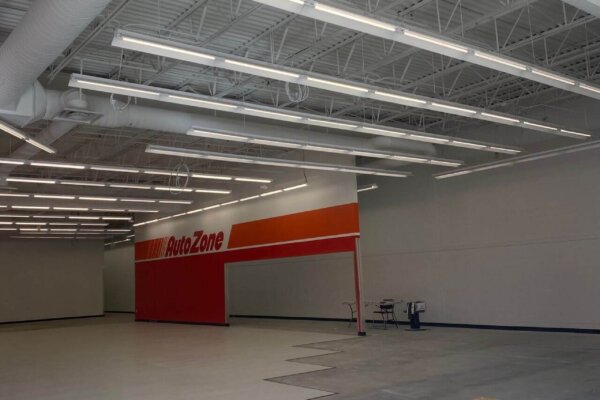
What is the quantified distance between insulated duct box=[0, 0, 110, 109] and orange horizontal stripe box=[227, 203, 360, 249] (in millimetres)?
9255

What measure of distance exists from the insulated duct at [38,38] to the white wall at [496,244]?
11443mm

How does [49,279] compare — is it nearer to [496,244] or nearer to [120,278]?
Result: [120,278]

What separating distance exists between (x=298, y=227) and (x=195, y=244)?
21.0ft

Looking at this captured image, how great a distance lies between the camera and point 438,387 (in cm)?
790

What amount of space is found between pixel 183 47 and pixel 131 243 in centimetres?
2952

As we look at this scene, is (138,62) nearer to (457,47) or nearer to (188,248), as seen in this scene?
(457,47)

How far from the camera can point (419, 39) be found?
626 centimetres

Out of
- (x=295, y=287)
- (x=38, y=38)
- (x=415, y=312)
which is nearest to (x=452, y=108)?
(x=38, y=38)

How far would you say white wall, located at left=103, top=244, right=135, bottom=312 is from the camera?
34219 mm

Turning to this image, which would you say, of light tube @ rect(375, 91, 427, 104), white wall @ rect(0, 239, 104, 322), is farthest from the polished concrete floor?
white wall @ rect(0, 239, 104, 322)

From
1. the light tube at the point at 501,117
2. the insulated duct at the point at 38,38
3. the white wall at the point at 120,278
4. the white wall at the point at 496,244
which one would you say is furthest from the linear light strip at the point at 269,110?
the white wall at the point at 120,278

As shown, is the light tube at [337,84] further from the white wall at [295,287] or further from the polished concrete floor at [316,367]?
the white wall at [295,287]

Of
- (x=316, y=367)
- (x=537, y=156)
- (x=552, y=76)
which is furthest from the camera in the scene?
(x=537, y=156)

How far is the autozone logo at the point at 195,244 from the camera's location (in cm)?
2053
